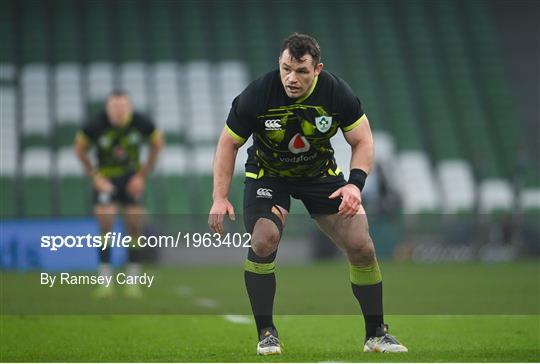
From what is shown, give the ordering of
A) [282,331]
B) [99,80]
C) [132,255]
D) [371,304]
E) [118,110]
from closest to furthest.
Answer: [371,304] < [282,331] < [132,255] < [118,110] < [99,80]

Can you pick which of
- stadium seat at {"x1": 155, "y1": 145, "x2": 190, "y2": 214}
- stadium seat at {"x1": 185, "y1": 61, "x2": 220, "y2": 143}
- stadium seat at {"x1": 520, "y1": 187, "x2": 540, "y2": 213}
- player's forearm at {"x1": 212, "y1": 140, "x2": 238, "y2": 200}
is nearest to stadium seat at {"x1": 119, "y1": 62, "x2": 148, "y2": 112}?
stadium seat at {"x1": 185, "y1": 61, "x2": 220, "y2": 143}

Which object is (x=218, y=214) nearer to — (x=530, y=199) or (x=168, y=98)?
(x=530, y=199)

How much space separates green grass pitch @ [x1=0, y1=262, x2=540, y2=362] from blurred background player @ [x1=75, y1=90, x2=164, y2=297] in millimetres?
1083

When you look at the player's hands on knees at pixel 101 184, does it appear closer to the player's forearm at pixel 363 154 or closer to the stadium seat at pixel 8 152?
the player's forearm at pixel 363 154

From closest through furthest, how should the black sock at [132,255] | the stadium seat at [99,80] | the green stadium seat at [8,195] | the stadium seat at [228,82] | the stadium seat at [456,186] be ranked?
1. the black sock at [132,255]
2. the green stadium seat at [8,195]
3. the stadium seat at [456,186]
4. the stadium seat at [99,80]
5. the stadium seat at [228,82]

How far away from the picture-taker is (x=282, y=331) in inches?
349

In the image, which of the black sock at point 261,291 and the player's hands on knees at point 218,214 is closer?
the player's hands on knees at point 218,214

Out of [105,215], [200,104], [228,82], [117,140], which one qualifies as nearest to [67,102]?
[200,104]

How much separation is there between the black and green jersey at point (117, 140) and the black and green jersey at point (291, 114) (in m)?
6.10

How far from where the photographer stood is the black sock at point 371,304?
700cm

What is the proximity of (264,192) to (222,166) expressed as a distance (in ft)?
1.15

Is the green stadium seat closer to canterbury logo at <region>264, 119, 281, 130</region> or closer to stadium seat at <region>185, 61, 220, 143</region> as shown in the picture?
stadium seat at <region>185, 61, 220, 143</region>

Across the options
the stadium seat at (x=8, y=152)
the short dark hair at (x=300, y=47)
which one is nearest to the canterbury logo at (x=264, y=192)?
the short dark hair at (x=300, y=47)

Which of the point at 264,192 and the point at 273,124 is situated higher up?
the point at 273,124
